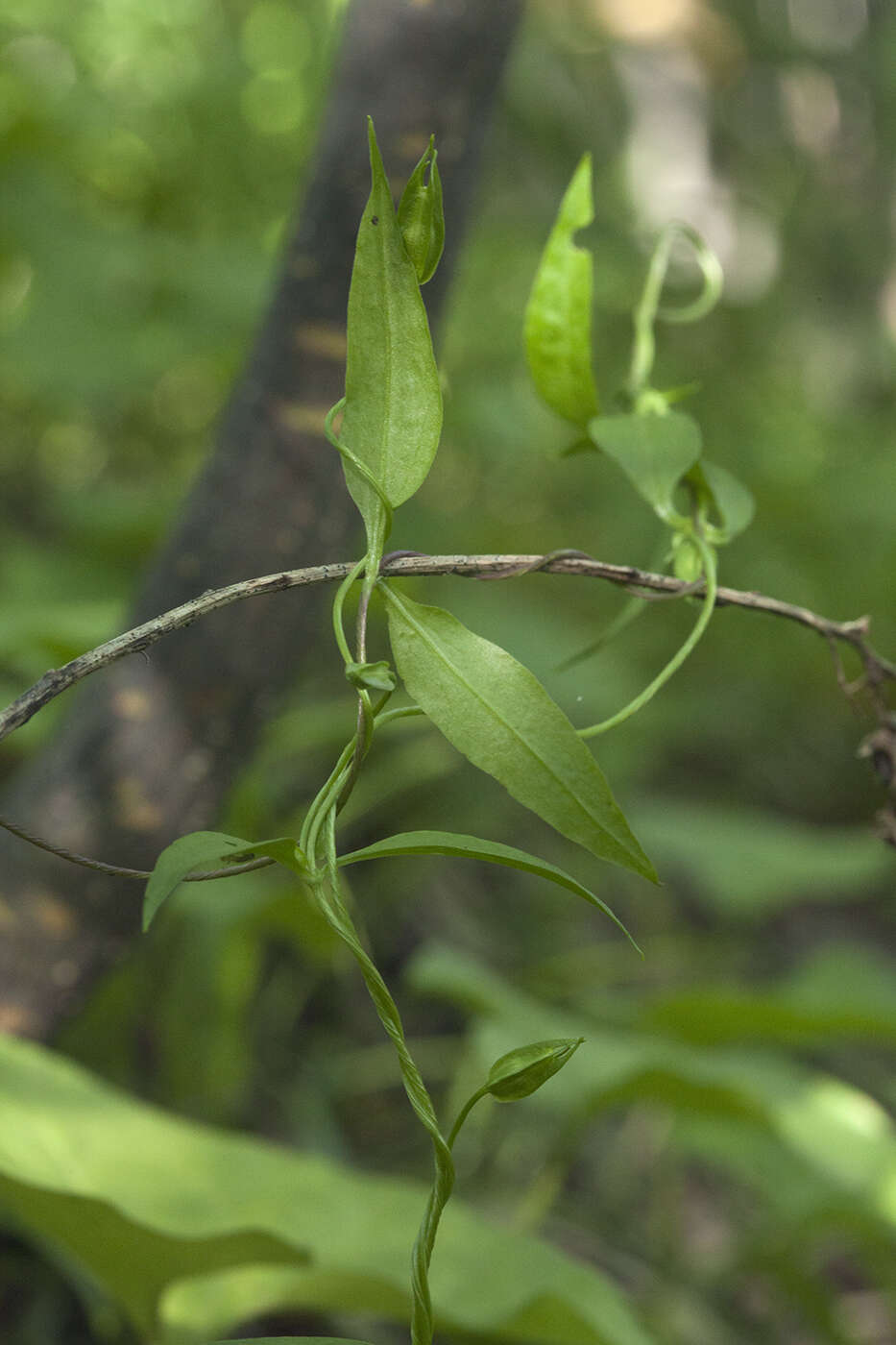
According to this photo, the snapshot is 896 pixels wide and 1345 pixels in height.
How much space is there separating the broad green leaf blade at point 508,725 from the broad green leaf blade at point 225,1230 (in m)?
0.28

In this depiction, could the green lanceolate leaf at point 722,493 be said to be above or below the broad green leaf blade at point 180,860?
above

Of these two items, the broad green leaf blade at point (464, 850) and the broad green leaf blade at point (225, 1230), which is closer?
the broad green leaf blade at point (464, 850)

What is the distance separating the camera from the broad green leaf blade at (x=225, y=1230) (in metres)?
0.42

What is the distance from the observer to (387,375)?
0.23 metres

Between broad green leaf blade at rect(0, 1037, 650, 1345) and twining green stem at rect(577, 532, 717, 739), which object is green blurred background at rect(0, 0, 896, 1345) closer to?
twining green stem at rect(577, 532, 717, 739)

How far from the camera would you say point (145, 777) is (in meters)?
0.58

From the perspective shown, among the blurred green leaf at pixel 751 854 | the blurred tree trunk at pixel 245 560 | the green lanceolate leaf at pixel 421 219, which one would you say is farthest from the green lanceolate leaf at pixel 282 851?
the blurred green leaf at pixel 751 854

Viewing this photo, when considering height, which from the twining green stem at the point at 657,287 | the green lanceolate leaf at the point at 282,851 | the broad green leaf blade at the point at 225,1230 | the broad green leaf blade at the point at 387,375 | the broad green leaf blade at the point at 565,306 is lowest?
the broad green leaf blade at the point at 225,1230

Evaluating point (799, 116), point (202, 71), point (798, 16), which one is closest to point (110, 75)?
point (202, 71)

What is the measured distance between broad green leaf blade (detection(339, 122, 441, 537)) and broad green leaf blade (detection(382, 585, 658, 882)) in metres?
0.03

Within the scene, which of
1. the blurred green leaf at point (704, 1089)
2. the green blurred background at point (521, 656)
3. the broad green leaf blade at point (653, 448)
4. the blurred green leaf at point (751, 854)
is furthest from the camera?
the blurred green leaf at point (751, 854)

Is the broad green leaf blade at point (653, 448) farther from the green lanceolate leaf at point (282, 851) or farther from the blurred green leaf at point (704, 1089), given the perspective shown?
the blurred green leaf at point (704, 1089)

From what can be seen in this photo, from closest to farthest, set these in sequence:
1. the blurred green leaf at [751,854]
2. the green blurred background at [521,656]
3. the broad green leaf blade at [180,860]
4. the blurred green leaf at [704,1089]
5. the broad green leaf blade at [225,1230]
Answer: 1. the broad green leaf blade at [180,860]
2. the broad green leaf blade at [225,1230]
3. the blurred green leaf at [704,1089]
4. the green blurred background at [521,656]
5. the blurred green leaf at [751,854]

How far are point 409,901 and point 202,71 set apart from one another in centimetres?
125
